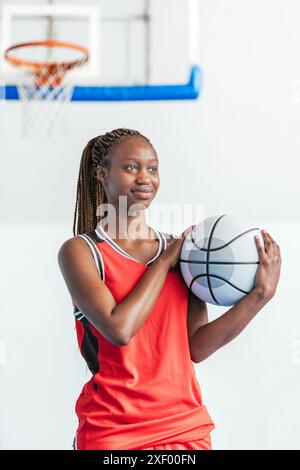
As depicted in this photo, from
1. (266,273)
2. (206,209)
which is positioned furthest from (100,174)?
(206,209)

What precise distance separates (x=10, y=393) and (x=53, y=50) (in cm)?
156

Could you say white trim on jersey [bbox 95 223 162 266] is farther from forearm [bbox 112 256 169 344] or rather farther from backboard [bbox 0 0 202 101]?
backboard [bbox 0 0 202 101]

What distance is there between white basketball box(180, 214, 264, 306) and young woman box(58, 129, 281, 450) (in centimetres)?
3

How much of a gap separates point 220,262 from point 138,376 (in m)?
0.34

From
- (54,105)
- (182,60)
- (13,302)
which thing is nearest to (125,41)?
(182,60)

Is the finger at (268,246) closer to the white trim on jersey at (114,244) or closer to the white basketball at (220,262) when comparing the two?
the white basketball at (220,262)

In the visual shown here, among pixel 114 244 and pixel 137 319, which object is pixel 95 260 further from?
pixel 137 319

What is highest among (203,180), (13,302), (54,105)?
(54,105)

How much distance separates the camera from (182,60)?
10.4 ft

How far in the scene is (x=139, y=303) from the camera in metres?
1.51

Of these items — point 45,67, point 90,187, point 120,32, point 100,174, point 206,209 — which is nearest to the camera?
point 100,174

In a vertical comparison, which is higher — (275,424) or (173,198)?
(173,198)

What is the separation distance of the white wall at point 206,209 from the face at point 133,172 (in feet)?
4.09

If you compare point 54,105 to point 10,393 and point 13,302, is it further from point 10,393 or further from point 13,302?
point 10,393
